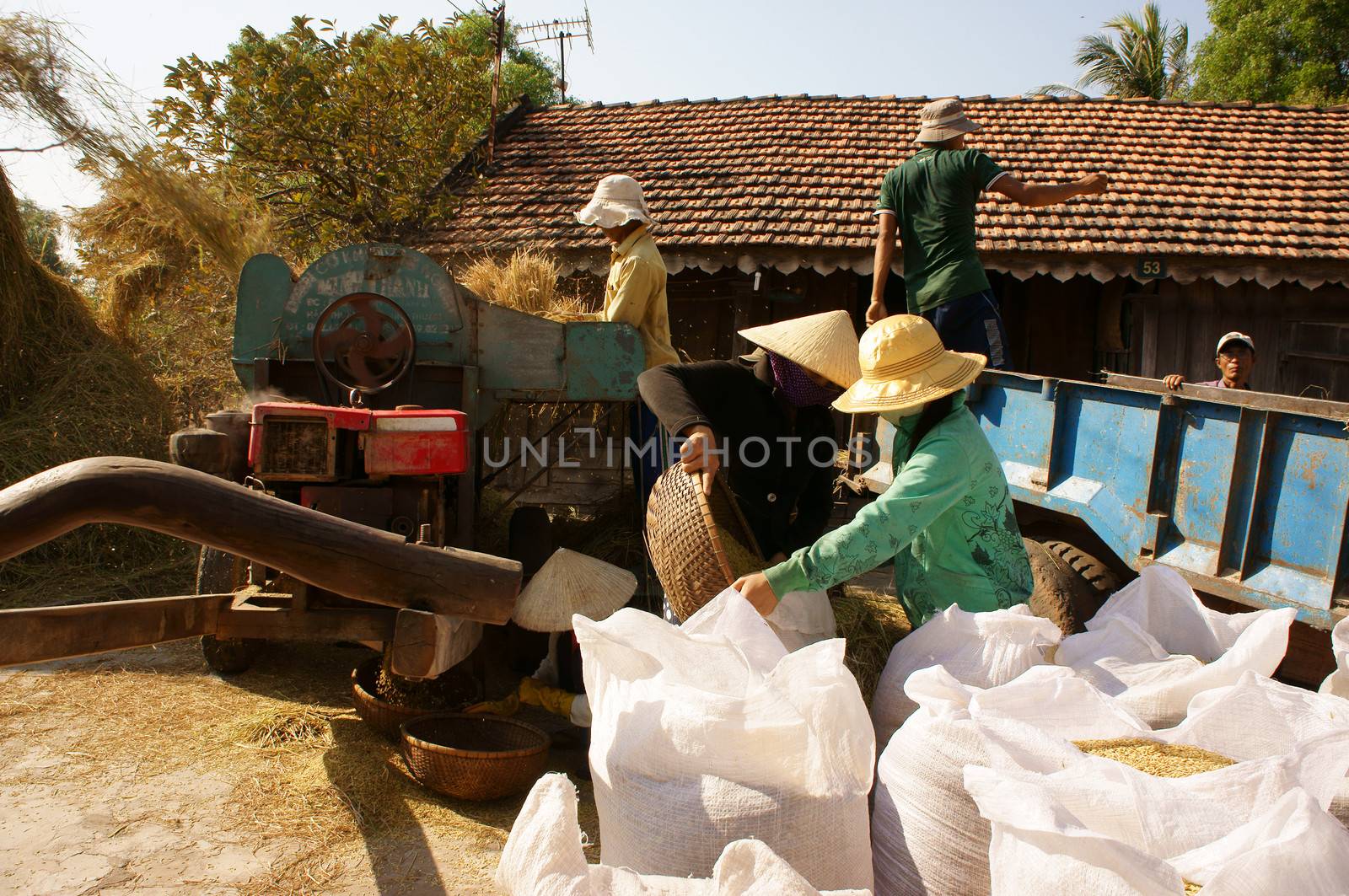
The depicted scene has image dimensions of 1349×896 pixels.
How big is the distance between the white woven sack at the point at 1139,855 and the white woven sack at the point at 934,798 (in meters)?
0.29

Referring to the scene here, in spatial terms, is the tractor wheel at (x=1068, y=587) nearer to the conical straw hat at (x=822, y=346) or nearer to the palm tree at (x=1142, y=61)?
the conical straw hat at (x=822, y=346)

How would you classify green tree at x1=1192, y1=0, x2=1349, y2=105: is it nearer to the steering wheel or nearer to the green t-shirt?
the green t-shirt

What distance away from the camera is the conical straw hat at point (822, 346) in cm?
359

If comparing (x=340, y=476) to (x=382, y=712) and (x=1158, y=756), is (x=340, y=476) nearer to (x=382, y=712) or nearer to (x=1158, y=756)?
(x=382, y=712)

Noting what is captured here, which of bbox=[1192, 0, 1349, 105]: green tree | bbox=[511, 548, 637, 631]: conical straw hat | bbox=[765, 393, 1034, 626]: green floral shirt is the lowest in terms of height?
bbox=[511, 548, 637, 631]: conical straw hat

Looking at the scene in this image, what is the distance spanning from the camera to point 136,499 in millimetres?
1636

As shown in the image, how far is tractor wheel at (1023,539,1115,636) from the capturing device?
4.23m

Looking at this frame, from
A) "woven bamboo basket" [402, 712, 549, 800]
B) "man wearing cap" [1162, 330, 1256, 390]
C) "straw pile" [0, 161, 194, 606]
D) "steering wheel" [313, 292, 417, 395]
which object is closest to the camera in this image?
"woven bamboo basket" [402, 712, 549, 800]

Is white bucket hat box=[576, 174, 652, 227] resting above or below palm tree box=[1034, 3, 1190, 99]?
below

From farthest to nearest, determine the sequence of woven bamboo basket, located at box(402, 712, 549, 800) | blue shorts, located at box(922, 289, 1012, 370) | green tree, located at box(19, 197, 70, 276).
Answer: green tree, located at box(19, 197, 70, 276), blue shorts, located at box(922, 289, 1012, 370), woven bamboo basket, located at box(402, 712, 549, 800)

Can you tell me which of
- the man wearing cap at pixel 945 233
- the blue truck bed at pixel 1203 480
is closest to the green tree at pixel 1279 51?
the man wearing cap at pixel 945 233

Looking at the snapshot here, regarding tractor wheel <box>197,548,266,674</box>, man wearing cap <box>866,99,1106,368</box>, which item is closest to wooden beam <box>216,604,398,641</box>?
tractor wheel <box>197,548,266,674</box>

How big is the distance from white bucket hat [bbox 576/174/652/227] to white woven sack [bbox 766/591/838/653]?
101 inches

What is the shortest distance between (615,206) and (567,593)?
79.2 inches
